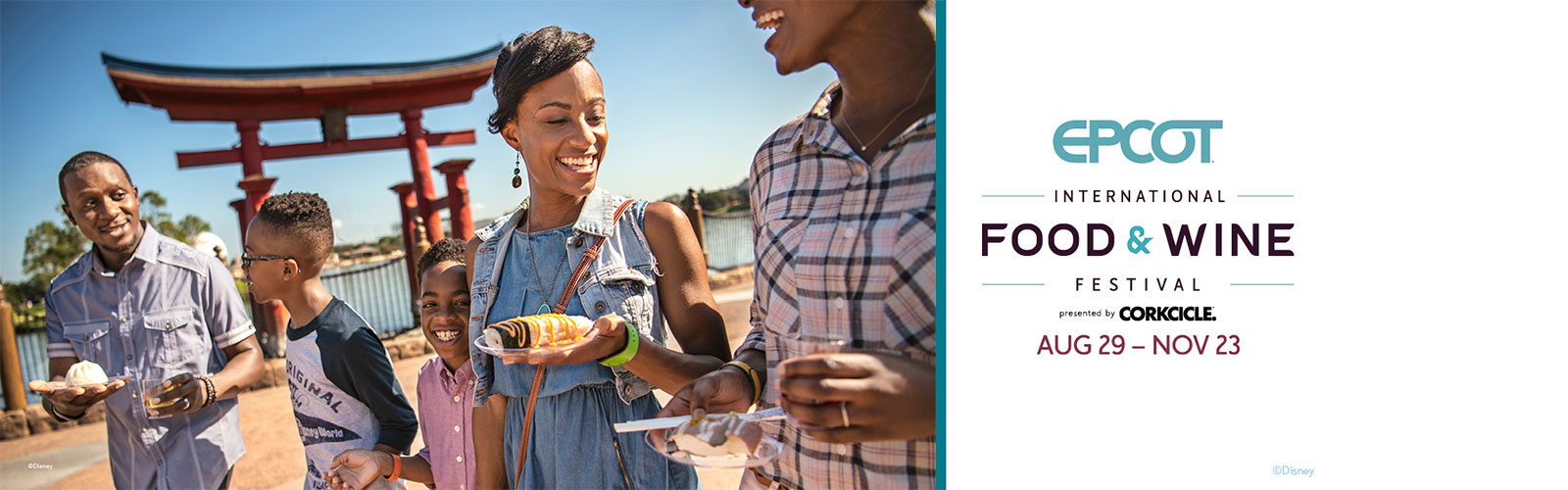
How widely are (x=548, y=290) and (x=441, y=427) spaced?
2.20 ft

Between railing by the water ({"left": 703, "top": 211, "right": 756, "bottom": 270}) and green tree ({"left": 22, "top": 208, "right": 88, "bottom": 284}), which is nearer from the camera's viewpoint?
green tree ({"left": 22, "top": 208, "right": 88, "bottom": 284})

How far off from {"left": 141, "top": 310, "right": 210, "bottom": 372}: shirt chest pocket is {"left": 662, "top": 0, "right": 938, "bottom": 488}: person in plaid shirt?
6.98 ft

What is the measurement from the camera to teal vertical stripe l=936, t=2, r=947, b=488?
1.38 metres

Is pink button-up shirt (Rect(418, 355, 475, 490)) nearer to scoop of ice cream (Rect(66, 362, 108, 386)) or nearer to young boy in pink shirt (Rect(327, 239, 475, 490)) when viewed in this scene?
young boy in pink shirt (Rect(327, 239, 475, 490))

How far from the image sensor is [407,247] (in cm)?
668

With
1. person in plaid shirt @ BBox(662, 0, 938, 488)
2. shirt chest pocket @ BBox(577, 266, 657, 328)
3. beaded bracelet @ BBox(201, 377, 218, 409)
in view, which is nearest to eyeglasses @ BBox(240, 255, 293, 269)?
beaded bracelet @ BBox(201, 377, 218, 409)

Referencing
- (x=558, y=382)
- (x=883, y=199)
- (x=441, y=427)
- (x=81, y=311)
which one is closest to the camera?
(x=883, y=199)

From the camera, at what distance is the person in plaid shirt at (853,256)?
1.27 meters

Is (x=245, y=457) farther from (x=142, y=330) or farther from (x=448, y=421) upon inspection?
(x=448, y=421)

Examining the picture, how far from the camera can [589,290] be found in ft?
6.19
